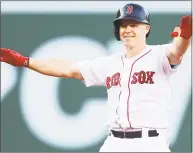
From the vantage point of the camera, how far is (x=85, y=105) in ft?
20.2

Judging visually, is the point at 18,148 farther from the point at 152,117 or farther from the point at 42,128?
the point at 152,117

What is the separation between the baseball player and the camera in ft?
13.8

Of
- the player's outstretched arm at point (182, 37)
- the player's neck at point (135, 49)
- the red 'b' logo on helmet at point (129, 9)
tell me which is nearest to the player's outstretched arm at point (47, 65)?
the player's neck at point (135, 49)

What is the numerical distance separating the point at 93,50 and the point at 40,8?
0.58m

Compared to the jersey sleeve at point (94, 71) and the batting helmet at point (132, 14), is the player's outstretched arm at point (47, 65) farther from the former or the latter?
the batting helmet at point (132, 14)

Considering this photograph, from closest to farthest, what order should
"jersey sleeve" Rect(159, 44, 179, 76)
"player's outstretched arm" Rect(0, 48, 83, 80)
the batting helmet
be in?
"jersey sleeve" Rect(159, 44, 179, 76)
the batting helmet
"player's outstretched arm" Rect(0, 48, 83, 80)

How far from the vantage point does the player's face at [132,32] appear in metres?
4.29

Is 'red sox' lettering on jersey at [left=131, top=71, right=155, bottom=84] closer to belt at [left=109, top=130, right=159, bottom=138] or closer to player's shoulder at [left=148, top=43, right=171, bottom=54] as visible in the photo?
player's shoulder at [left=148, top=43, right=171, bottom=54]

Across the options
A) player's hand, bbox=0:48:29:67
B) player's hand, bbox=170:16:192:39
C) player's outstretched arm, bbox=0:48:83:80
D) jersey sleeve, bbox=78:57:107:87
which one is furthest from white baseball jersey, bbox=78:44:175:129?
player's hand, bbox=0:48:29:67

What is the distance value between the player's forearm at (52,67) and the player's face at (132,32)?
48 cm

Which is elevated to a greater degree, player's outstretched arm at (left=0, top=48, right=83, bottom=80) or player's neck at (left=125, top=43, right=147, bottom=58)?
player's neck at (left=125, top=43, right=147, bottom=58)

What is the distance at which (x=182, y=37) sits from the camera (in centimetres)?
402

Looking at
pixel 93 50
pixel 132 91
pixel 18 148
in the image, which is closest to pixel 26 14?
pixel 93 50

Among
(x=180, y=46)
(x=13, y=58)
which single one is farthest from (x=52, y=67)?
(x=180, y=46)
